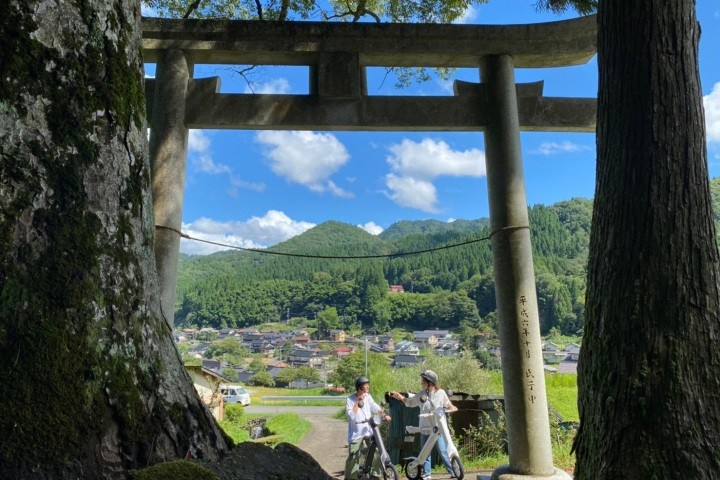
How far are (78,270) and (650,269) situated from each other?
2195 millimetres

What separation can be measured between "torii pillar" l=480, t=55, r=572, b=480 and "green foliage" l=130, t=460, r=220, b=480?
4383mm

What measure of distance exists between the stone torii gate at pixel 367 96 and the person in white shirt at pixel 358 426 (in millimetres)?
1520

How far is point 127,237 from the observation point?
4.79 ft

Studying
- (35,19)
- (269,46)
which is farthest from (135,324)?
(269,46)

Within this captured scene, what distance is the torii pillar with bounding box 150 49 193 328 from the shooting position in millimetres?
5172

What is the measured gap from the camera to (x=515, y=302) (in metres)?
5.28

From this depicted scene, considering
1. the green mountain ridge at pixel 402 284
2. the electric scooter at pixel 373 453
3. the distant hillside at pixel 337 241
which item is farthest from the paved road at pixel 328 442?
the distant hillside at pixel 337 241

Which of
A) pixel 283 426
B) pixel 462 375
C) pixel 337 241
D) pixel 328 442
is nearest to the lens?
pixel 462 375

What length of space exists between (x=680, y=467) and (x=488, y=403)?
9.85 metres

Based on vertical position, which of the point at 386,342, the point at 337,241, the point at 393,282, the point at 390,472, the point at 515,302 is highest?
the point at 337,241

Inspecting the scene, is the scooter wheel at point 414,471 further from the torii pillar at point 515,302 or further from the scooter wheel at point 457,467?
the torii pillar at point 515,302

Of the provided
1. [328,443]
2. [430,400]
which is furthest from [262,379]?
[430,400]

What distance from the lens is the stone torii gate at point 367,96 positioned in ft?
17.7

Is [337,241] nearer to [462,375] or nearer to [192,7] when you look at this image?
[462,375]
